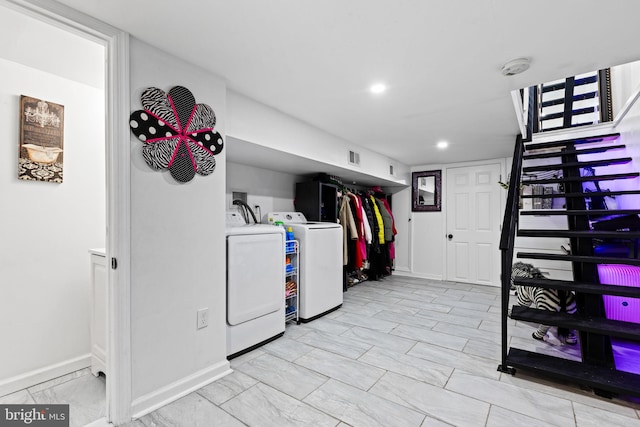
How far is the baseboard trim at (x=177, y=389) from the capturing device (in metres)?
1.60

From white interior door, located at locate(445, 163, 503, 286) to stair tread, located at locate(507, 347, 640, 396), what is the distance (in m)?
2.98

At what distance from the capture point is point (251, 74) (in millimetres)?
2025

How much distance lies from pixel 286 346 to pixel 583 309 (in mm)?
2451

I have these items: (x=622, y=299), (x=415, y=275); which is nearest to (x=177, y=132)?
(x=622, y=299)

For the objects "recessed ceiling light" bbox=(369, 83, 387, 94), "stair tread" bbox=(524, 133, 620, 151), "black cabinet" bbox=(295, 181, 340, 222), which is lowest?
"black cabinet" bbox=(295, 181, 340, 222)

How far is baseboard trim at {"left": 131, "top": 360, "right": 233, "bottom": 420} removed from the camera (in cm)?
160

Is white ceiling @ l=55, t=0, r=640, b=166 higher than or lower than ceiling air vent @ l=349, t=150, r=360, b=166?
higher

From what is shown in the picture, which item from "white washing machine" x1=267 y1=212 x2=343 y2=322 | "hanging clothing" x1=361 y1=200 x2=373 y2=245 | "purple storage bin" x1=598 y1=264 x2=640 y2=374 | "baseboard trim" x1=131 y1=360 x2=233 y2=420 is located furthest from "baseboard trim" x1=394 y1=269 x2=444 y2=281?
"baseboard trim" x1=131 y1=360 x2=233 y2=420

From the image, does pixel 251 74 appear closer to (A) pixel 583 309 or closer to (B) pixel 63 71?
(B) pixel 63 71

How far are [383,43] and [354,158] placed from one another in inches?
85.0

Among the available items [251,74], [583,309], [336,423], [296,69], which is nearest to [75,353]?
[336,423]

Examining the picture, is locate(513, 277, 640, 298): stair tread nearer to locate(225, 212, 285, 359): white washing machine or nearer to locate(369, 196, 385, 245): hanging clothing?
locate(225, 212, 285, 359): white washing machine

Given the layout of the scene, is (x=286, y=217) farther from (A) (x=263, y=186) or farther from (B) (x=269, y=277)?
(B) (x=269, y=277)

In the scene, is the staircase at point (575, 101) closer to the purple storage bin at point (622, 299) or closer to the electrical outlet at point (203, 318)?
the purple storage bin at point (622, 299)
